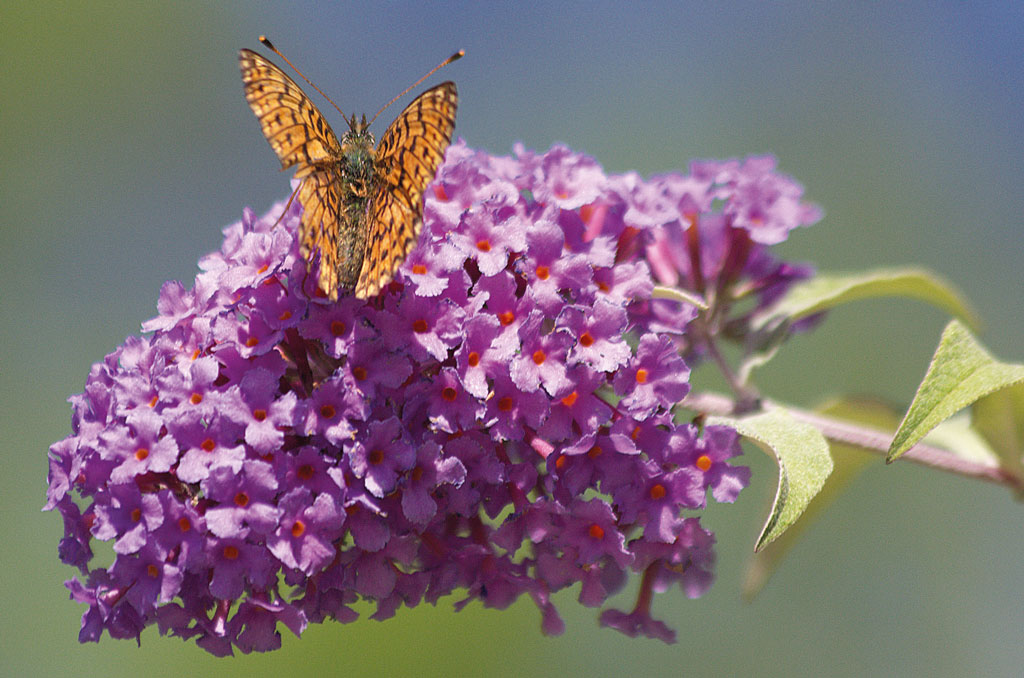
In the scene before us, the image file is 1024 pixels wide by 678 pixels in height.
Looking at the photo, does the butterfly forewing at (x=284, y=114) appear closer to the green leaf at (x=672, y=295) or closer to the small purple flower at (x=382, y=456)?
the small purple flower at (x=382, y=456)

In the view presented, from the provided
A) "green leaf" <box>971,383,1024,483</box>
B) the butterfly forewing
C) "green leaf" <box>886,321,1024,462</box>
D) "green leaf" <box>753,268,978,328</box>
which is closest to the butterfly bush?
the butterfly forewing

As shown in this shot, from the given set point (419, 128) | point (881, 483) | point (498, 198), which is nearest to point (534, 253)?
point (498, 198)

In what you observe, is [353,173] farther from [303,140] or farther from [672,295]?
[672,295]

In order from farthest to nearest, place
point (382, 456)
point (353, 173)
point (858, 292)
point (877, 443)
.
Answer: point (858, 292) → point (877, 443) → point (353, 173) → point (382, 456)

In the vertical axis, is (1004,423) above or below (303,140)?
below

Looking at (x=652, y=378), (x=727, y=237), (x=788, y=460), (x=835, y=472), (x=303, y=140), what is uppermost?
(x=303, y=140)

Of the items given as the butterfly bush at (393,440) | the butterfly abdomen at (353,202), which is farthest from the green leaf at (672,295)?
the butterfly abdomen at (353,202)

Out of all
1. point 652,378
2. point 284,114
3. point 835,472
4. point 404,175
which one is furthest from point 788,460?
point 284,114
